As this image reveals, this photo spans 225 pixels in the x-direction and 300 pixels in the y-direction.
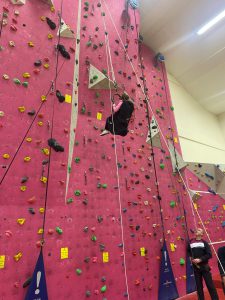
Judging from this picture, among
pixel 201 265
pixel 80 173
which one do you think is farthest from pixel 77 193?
pixel 201 265

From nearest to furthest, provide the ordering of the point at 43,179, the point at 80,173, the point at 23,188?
the point at 23,188, the point at 43,179, the point at 80,173

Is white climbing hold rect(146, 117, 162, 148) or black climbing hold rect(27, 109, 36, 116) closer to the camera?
black climbing hold rect(27, 109, 36, 116)

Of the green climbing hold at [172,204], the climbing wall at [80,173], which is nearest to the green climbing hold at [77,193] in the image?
the climbing wall at [80,173]

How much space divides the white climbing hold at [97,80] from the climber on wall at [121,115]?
655mm

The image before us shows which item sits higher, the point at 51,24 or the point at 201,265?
the point at 51,24

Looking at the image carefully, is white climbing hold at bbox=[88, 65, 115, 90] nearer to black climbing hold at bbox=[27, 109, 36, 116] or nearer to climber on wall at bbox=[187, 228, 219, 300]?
black climbing hold at bbox=[27, 109, 36, 116]

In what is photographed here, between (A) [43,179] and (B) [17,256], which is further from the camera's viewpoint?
(A) [43,179]

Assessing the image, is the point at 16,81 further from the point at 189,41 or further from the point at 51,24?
the point at 189,41

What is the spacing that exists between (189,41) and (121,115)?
3.54m

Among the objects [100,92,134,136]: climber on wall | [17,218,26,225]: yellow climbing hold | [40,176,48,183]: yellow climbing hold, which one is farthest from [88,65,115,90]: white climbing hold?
[17,218,26,225]: yellow climbing hold

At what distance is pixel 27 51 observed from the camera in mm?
3141

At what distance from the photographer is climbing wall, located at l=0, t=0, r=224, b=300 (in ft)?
8.57

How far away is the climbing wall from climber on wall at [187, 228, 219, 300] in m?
0.61

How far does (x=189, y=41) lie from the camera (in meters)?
5.40
